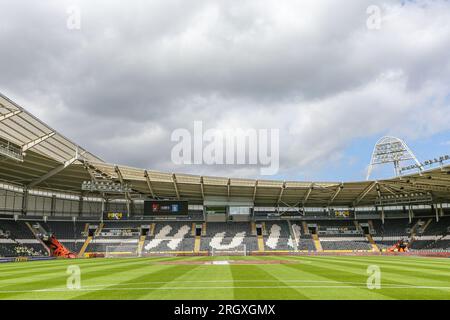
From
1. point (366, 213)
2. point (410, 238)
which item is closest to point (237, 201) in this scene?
point (366, 213)

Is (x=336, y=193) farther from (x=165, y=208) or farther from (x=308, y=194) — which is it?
(x=165, y=208)

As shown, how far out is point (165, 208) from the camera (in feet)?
198

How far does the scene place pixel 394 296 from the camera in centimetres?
1021

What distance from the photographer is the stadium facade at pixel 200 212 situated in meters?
52.7

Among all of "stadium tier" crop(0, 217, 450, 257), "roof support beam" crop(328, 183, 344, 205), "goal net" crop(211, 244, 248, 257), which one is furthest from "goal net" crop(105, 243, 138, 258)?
"roof support beam" crop(328, 183, 344, 205)

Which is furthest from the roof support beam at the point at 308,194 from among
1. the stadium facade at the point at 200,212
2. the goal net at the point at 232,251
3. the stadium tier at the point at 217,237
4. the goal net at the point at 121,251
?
the goal net at the point at 121,251

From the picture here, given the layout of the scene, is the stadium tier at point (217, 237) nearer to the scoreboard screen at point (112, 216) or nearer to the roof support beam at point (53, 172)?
the scoreboard screen at point (112, 216)

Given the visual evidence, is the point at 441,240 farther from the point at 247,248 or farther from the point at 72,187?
the point at 72,187

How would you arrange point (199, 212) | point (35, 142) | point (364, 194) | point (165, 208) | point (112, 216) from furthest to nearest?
1. point (199, 212)
2. point (112, 216)
3. point (364, 194)
4. point (165, 208)
5. point (35, 142)

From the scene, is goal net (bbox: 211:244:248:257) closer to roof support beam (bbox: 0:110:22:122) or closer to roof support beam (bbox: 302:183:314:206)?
roof support beam (bbox: 302:183:314:206)

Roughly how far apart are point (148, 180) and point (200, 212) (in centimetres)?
1853

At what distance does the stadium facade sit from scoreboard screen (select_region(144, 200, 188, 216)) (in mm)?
175

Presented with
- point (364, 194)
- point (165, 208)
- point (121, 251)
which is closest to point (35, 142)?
point (121, 251)

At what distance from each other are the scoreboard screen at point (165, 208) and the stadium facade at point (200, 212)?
17cm
